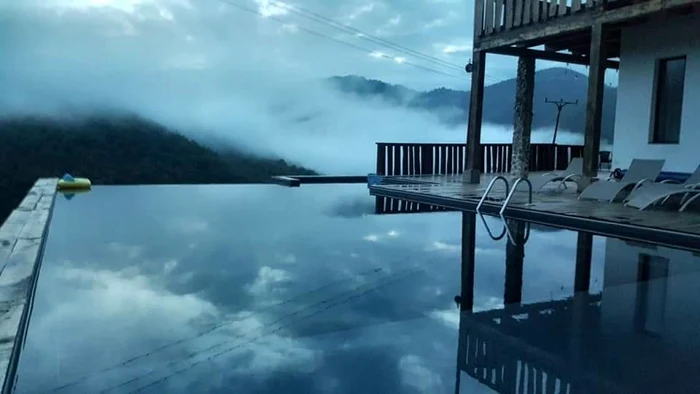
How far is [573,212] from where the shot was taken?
602 cm

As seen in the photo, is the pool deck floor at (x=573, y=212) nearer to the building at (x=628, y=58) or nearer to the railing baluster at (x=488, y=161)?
the building at (x=628, y=58)

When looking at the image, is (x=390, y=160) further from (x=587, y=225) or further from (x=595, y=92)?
(x=587, y=225)

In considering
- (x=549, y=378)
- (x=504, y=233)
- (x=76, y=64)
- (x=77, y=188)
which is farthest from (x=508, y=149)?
(x=76, y=64)

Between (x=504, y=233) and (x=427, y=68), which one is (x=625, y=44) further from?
(x=427, y=68)

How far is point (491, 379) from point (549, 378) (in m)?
0.25

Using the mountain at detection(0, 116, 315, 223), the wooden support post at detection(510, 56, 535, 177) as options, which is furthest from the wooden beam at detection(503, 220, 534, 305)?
the mountain at detection(0, 116, 315, 223)

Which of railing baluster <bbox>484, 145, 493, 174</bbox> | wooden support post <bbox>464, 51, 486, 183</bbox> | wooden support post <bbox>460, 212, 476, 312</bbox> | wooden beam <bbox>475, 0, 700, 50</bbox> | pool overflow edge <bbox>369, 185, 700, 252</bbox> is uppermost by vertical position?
wooden beam <bbox>475, 0, 700, 50</bbox>

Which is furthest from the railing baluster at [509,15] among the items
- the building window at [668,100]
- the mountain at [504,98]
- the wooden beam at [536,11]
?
the mountain at [504,98]

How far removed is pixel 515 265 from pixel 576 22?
4.83 m

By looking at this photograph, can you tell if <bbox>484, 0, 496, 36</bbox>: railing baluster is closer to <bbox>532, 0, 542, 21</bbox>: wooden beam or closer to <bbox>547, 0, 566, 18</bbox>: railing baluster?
<bbox>532, 0, 542, 21</bbox>: wooden beam

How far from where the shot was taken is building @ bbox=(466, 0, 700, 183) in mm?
7500

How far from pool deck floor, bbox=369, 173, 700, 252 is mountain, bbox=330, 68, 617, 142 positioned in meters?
4.78

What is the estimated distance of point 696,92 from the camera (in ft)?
25.2

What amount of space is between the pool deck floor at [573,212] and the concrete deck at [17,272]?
494 centimetres
